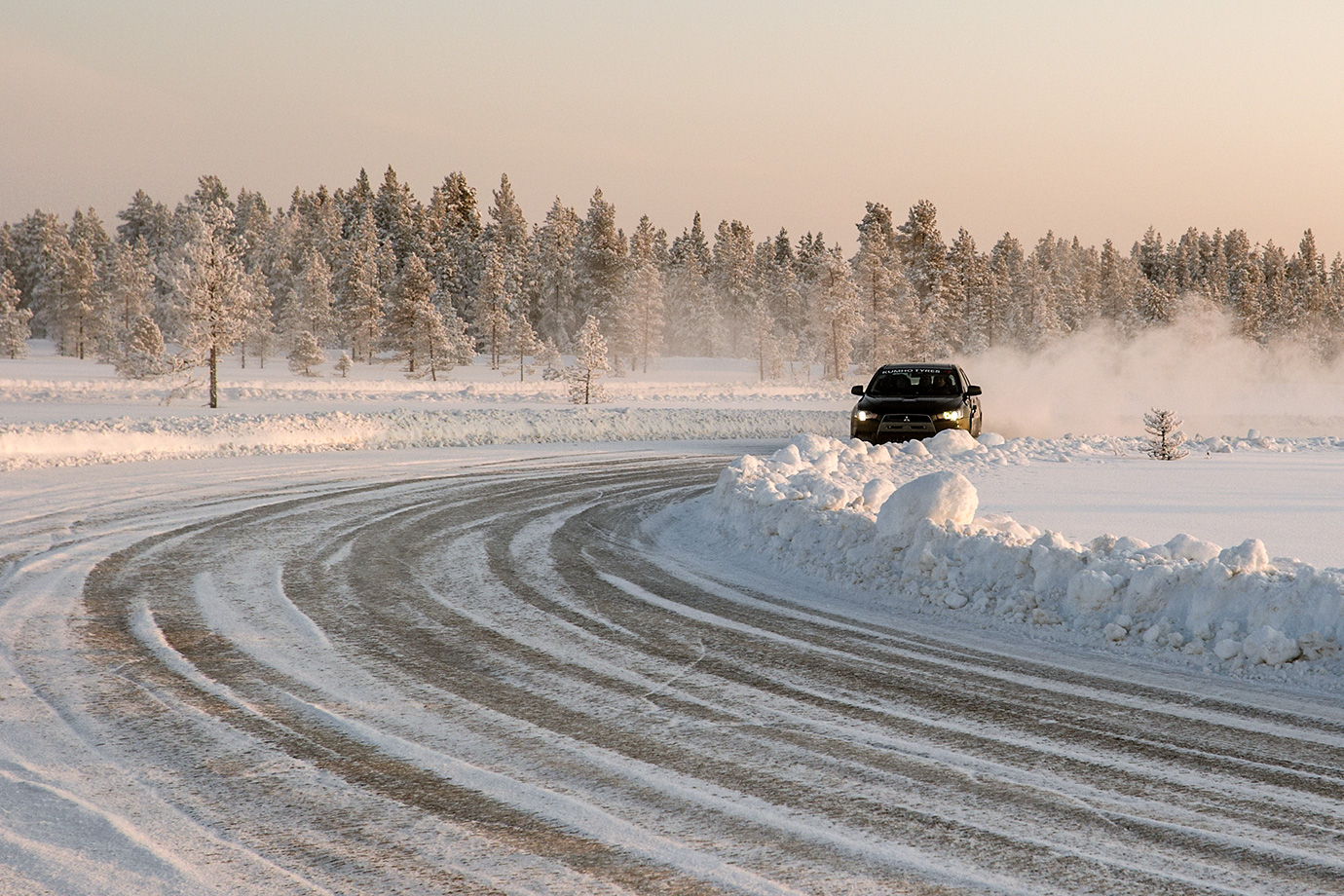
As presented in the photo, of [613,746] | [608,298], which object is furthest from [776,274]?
[613,746]

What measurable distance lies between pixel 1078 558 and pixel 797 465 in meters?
5.98

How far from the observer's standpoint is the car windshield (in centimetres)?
1847

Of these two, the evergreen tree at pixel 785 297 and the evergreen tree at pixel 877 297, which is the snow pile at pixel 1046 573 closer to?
the evergreen tree at pixel 877 297

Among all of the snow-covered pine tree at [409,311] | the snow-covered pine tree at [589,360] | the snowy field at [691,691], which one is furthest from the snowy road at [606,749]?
the snow-covered pine tree at [409,311]

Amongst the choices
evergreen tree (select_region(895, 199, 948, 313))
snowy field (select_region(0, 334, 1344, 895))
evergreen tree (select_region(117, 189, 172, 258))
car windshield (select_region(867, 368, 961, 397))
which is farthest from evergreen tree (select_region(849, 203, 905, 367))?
evergreen tree (select_region(117, 189, 172, 258))

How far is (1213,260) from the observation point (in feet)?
484

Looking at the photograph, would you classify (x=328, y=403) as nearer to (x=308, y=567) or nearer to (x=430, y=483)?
(x=430, y=483)

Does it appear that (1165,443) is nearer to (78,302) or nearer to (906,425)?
(906,425)

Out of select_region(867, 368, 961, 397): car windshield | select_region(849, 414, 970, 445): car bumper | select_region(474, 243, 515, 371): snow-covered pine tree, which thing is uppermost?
select_region(474, 243, 515, 371): snow-covered pine tree

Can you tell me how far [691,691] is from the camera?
17.6ft

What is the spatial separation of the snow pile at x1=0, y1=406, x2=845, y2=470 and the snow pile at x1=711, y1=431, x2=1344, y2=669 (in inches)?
598

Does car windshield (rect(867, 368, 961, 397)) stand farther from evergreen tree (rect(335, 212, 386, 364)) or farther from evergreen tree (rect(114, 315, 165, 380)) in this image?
evergreen tree (rect(335, 212, 386, 364))

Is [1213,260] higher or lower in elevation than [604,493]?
higher

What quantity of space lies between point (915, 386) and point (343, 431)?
14563 millimetres
